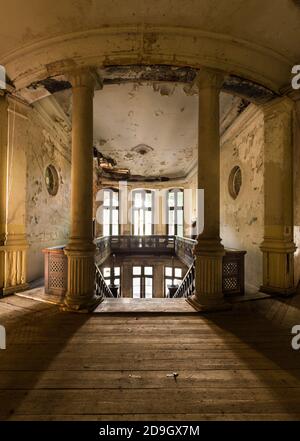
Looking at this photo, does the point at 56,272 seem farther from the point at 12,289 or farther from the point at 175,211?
the point at 175,211

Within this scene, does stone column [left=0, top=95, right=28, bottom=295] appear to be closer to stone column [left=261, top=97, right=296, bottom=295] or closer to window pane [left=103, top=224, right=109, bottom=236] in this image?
stone column [left=261, top=97, right=296, bottom=295]

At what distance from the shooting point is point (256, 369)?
7.77 ft

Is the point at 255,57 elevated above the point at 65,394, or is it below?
above

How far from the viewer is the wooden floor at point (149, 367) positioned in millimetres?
1838

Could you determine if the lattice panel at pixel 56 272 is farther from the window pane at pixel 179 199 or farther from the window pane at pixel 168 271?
the window pane at pixel 179 199

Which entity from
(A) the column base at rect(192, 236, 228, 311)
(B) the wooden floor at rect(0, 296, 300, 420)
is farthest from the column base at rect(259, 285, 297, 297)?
(A) the column base at rect(192, 236, 228, 311)

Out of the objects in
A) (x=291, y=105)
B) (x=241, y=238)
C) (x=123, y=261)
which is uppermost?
(x=291, y=105)

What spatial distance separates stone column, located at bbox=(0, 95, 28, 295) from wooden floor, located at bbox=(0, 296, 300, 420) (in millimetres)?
1286

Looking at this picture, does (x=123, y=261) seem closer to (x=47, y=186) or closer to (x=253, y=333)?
(x=47, y=186)

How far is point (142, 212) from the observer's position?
1498 cm

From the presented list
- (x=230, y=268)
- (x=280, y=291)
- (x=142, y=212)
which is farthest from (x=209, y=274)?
(x=142, y=212)

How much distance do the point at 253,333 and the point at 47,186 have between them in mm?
6341

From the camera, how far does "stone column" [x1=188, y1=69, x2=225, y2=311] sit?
4.20 m

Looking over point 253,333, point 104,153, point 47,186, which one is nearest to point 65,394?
point 253,333
